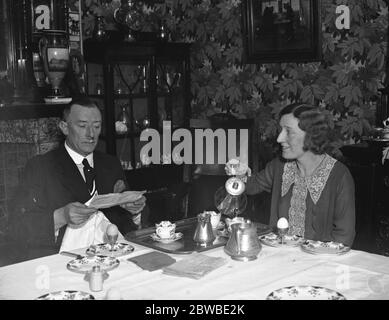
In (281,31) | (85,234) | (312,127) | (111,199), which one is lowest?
(85,234)

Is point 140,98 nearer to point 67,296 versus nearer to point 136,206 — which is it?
point 136,206

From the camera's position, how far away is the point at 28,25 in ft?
14.8

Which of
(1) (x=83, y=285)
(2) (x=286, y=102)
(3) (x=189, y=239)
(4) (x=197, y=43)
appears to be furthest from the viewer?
(4) (x=197, y=43)

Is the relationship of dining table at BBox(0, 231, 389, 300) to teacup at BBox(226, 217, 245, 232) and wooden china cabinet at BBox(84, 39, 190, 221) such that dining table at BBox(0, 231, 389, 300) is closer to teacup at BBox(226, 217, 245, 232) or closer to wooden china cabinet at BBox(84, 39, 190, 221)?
teacup at BBox(226, 217, 245, 232)

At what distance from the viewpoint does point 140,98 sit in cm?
525

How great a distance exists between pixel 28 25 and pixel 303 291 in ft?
11.3

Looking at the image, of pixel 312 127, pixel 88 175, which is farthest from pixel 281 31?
pixel 88 175

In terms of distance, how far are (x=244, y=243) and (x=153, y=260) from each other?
0.40m

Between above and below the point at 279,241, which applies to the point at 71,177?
above

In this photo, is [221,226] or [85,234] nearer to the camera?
[221,226]

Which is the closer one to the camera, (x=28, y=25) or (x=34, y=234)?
(x=34, y=234)
